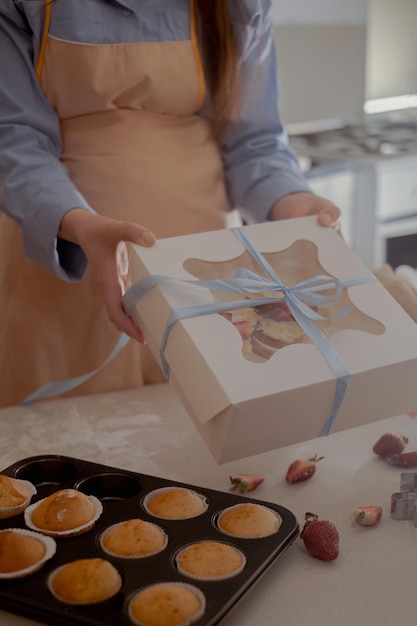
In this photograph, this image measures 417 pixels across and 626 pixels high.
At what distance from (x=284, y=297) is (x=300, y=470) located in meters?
0.19

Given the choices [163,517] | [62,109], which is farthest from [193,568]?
[62,109]

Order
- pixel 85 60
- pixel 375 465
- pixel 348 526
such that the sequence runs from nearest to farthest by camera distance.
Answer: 1. pixel 348 526
2. pixel 375 465
3. pixel 85 60

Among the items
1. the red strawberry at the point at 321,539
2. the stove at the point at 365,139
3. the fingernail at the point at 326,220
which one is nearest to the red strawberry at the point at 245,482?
the red strawberry at the point at 321,539

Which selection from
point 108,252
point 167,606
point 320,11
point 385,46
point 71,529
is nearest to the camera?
point 167,606

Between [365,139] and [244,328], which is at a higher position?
[244,328]

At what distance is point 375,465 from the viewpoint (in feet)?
3.24

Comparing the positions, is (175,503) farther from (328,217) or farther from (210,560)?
(328,217)

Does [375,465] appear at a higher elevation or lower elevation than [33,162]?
lower

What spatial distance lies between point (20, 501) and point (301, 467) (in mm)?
311

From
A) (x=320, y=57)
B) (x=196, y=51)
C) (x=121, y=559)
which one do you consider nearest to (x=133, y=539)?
(x=121, y=559)

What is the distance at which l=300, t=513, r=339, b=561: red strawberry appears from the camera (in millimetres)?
792

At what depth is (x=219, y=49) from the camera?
1.30 meters

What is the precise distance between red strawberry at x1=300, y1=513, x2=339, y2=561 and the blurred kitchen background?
6.77 feet

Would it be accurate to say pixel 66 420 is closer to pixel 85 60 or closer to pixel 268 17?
pixel 85 60
